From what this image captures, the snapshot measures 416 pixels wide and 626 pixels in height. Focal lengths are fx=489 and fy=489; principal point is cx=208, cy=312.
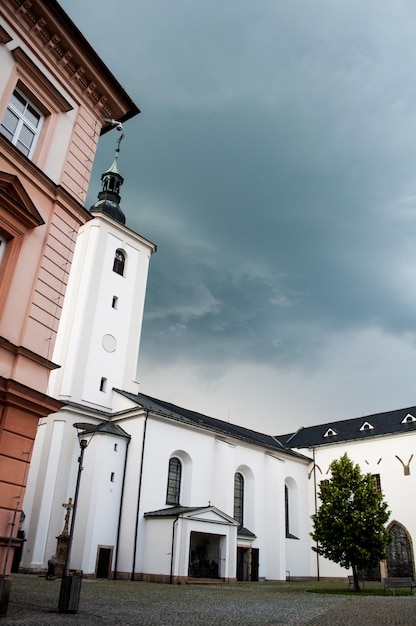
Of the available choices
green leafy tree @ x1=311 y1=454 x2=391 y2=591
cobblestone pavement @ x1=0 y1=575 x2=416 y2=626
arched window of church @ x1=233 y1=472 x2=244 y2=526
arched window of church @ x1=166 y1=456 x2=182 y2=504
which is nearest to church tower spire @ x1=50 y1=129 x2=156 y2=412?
arched window of church @ x1=166 y1=456 x2=182 y2=504

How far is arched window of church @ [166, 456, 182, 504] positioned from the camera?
2944cm

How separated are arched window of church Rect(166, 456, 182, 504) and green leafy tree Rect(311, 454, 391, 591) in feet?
31.0

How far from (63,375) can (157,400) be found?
30.6 ft

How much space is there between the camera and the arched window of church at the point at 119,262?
118ft

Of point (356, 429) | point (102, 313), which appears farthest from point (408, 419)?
point (102, 313)

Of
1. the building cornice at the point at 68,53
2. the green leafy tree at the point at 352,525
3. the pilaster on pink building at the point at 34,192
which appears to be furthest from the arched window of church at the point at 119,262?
the pilaster on pink building at the point at 34,192

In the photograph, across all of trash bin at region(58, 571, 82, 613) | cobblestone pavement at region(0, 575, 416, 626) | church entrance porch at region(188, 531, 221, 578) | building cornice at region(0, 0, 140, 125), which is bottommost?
cobblestone pavement at region(0, 575, 416, 626)

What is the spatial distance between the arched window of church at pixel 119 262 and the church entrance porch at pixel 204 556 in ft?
60.9

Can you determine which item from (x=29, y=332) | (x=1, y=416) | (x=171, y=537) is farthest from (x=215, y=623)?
(x=171, y=537)

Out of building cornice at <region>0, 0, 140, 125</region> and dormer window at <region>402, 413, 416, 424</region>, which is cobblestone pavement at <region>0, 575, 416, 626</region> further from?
dormer window at <region>402, 413, 416, 424</region>

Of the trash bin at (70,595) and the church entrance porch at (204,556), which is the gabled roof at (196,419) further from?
the trash bin at (70,595)

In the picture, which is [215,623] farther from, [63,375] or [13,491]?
[63,375]

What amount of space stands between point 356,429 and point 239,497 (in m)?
13.5

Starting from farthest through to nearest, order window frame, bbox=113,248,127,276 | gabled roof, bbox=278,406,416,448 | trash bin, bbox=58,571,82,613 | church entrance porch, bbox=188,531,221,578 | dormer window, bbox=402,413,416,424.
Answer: gabled roof, bbox=278,406,416,448
dormer window, bbox=402,413,416,424
window frame, bbox=113,248,127,276
church entrance porch, bbox=188,531,221,578
trash bin, bbox=58,571,82,613
